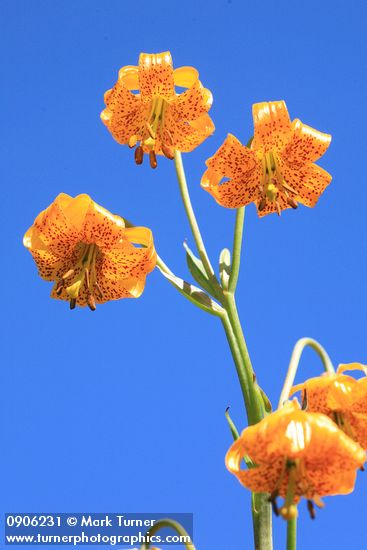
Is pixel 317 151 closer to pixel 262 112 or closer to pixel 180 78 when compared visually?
pixel 262 112

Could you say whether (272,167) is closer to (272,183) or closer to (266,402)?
(272,183)

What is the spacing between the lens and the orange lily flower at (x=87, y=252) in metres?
1.87

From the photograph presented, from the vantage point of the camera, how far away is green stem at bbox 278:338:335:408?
157 cm

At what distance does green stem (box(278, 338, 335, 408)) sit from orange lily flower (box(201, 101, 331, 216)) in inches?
15.3

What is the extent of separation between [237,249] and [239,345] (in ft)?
0.88

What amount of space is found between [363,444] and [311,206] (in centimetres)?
68

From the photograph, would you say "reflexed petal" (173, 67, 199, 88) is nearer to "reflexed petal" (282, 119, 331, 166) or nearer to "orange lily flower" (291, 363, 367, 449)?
"reflexed petal" (282, 119, 331, 166)

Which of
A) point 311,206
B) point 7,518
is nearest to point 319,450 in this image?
point 311,206

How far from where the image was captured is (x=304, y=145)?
2.00 metres

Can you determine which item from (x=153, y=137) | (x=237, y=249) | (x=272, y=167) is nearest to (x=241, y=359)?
(x=237, y=249)

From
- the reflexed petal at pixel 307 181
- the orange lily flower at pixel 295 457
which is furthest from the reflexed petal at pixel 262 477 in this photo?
the reflexed petal at pixel 307 181

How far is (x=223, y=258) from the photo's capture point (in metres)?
2.03

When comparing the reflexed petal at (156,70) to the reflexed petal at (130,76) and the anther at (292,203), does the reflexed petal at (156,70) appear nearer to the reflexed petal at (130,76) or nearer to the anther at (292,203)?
the reflexed petal at (130,76)

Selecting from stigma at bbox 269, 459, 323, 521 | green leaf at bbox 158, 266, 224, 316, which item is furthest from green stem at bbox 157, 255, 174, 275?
stigma at bbox 269, 459, 323, 521
